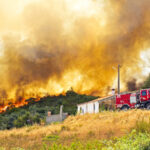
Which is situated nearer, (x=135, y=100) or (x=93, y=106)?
(x=135, y=100)

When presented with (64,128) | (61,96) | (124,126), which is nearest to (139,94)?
(64,128)

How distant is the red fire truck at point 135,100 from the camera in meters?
29.2

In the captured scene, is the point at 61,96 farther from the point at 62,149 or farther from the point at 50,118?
the point at 62,149

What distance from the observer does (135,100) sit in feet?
103

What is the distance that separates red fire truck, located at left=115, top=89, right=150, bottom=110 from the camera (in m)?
29.2

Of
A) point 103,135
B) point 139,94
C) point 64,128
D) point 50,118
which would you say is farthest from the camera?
point 50,118

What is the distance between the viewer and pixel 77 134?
1927 centimetres

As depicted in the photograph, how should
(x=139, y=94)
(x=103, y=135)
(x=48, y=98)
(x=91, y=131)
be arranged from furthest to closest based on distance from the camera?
(x=48, y=98) → (x=139, y=94) → (x=91, y=131) → (x=103, y=135)

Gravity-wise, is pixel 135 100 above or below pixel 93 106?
above

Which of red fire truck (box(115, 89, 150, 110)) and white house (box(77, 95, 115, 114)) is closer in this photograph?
red fire truck (box(115, 89, 150, 110))

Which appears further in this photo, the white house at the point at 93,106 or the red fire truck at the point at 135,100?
the white house at the point at 93,106

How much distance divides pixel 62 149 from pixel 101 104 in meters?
34.5

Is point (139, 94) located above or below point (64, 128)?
above

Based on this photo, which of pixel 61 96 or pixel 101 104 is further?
pixel 61 96
